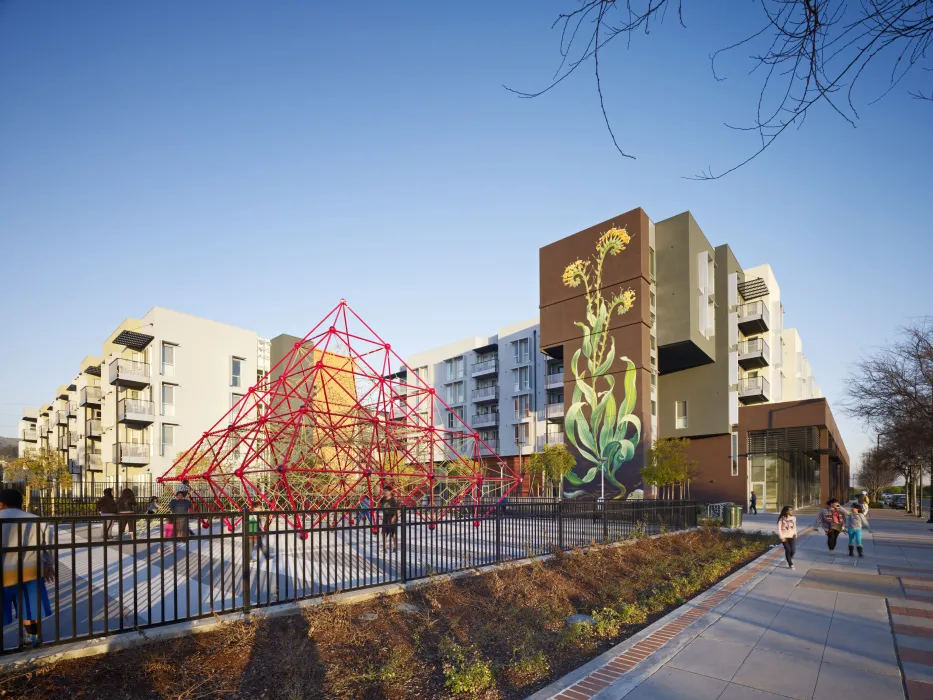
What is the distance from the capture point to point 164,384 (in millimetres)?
40719

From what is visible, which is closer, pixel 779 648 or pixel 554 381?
pixel 779 648

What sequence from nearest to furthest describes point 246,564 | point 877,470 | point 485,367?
point 246,564 → point 485,367 → point 877,470

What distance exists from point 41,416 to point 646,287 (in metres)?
83.2

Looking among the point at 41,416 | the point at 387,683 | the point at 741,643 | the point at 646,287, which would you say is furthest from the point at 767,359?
the point at 41,416

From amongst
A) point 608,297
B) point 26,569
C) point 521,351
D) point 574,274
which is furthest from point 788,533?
point 521,351

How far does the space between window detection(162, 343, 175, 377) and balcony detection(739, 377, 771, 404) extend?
42.2m

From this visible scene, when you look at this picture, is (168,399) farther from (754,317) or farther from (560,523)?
(754,317)

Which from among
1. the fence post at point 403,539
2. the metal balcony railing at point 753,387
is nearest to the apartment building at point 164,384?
the fence post at point 403,539

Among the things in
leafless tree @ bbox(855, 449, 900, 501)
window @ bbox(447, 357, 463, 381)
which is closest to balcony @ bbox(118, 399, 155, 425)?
window @ bbox(447, 357, 463, 381)

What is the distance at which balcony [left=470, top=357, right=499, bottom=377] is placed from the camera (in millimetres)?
55938

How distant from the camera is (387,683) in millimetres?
5148

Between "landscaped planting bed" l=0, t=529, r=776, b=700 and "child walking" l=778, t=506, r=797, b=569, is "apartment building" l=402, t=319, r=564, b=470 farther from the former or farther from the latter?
"landscaped planting bed" l=0, t=529, r=776, b=700

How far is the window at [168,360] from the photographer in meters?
40.7

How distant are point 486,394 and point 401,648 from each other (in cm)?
5062
